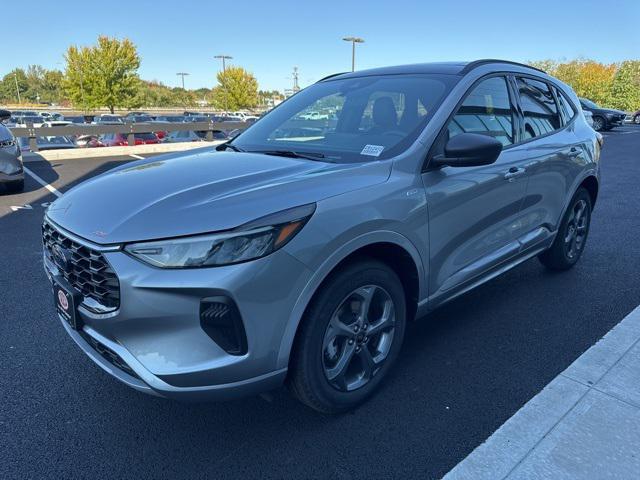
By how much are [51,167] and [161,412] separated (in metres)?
10.9

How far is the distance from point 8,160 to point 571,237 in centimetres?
802

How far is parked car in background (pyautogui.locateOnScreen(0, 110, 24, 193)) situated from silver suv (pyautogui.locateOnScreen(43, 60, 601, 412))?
5.96m

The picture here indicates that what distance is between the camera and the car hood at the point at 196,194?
6.41 feet

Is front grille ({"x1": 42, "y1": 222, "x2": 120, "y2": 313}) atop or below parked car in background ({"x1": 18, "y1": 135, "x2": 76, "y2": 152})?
atop

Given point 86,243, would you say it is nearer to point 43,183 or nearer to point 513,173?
point 513,173

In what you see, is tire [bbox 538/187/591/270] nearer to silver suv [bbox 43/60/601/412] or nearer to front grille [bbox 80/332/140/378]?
silver suv [bbox 43/60/601/412]

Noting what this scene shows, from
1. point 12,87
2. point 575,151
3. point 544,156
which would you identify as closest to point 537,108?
point 544,156

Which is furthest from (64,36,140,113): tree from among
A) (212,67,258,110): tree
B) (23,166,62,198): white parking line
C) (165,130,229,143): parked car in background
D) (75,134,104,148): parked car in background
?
(23,166,62,198): white parking line

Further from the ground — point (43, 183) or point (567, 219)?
point (567, 219)

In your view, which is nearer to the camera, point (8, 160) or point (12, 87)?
point (8, 160)

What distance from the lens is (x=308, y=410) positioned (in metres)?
2.56

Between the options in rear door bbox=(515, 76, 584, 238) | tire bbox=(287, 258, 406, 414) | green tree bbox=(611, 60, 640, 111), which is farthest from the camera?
green tree bbox=(611, 60, 640, 111)

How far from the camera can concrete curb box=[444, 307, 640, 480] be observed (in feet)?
6.84

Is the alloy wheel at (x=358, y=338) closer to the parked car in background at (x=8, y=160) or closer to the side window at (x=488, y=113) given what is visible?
the side window at (x=488, y=113)
